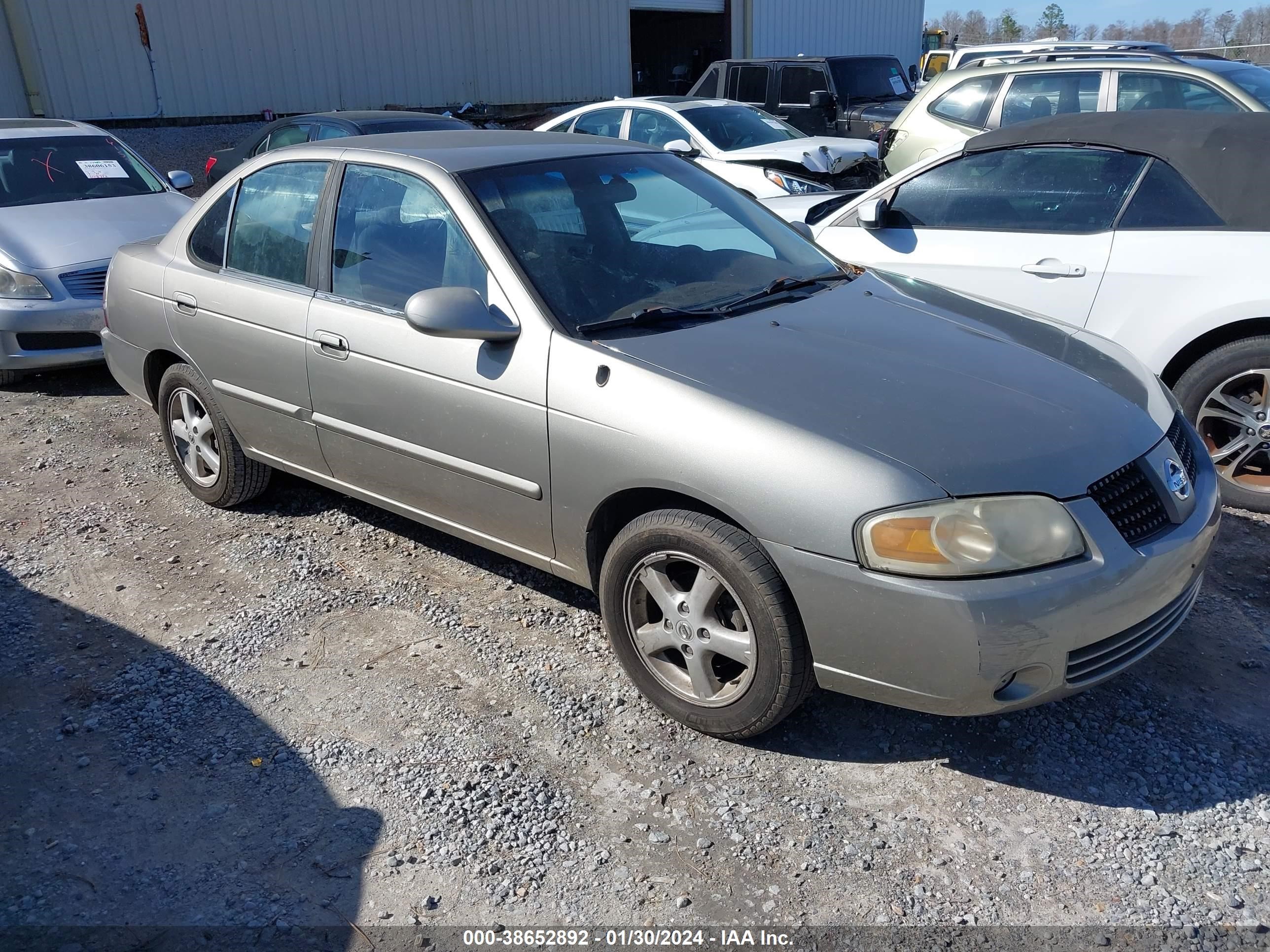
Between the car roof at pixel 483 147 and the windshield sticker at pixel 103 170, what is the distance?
4.36 m

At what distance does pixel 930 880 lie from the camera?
2.61 m

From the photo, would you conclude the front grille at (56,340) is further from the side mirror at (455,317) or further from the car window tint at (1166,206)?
the car window tint at (1166,206)

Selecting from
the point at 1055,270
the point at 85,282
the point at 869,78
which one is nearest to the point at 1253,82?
the point at 1055,270

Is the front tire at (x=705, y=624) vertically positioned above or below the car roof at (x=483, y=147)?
below

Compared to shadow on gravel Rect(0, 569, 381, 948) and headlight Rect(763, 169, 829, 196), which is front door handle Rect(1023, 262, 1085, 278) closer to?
shadow on gravel Rect(0, 569, 381, 948)

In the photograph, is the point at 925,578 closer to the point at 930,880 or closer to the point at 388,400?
the point at 930,880

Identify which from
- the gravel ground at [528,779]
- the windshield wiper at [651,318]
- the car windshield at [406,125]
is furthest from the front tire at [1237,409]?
the car windshield at [406,125]

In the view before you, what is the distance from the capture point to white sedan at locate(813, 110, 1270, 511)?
448 cm

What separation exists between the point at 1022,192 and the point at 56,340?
599cm

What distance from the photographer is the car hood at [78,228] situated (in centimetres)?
678

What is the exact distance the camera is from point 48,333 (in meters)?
6.64

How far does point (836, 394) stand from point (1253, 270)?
8.60 feet

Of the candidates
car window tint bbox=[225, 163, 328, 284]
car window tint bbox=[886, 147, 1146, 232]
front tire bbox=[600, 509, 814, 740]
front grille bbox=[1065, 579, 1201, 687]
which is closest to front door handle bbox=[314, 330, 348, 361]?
car window tint bbox=[225, 163, 328, 284]

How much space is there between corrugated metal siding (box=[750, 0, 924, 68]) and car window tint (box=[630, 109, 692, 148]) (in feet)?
52.5
